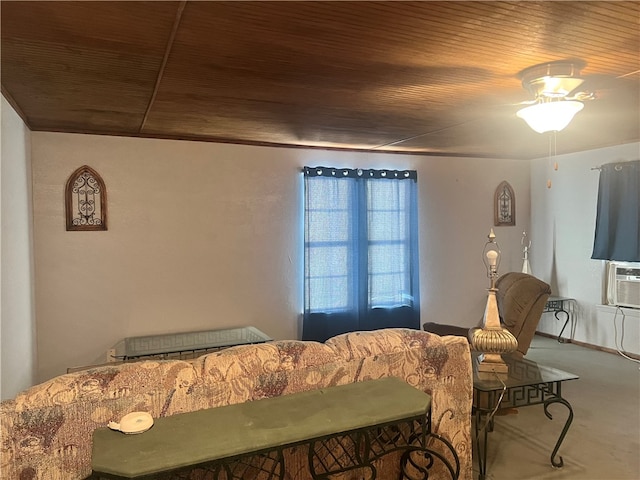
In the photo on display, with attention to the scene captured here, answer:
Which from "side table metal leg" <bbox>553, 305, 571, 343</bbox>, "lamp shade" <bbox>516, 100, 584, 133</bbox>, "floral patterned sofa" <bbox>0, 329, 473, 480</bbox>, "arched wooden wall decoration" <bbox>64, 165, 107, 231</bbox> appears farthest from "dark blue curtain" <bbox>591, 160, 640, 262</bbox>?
"arched wooden wall decoration" <bbox>64, 165, 107, 231</bbox>

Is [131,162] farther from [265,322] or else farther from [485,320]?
[485,320]

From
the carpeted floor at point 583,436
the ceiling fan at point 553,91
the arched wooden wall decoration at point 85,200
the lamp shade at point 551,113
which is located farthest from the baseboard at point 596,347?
the arched wooden wall decoration at point 85,200

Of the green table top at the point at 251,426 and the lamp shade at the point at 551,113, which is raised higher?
the lamp shade at the point at 551,113

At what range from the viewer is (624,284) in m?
4.86

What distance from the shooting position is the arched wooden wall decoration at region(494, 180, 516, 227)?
225 inches

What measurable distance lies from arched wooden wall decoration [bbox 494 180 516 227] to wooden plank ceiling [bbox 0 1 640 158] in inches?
77.5

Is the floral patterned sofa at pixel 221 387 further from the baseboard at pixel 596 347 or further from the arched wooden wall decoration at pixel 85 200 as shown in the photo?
the baseboard at pixel 596 347

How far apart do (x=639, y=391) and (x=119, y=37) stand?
4.45 m

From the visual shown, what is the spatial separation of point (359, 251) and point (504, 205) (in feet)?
Result: 6.93

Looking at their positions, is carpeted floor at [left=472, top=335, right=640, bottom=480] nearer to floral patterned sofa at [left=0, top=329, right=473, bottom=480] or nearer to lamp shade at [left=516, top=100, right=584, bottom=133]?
floral patterned sofa at [left=0, top=329, right=473, bottom=480]

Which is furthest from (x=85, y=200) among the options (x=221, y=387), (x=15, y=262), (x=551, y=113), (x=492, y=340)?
(x=551, y=113)

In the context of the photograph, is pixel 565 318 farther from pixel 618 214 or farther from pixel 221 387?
pixel 221 387

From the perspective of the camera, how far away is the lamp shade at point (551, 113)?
2.49 m

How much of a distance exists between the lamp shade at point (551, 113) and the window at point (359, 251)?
2.43m
